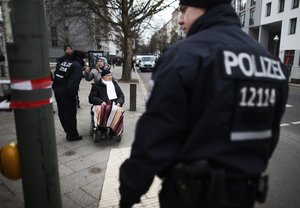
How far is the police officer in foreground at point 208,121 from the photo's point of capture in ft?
4.30

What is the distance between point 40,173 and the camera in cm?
209

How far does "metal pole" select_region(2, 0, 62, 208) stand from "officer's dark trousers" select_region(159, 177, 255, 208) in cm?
103

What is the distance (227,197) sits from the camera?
142 cm

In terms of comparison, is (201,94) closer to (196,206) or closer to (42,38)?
(196,206)

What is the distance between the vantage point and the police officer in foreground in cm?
131

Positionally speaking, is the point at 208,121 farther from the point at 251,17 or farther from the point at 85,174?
the point at 251,17

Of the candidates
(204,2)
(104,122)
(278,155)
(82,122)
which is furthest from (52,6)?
(204,2)

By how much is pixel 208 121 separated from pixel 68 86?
4.23m

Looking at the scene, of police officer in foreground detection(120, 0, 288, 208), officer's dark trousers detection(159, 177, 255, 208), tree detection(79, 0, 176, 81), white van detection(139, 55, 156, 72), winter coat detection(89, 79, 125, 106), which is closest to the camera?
police officer in foreground detection(120, 0, 288, 208)

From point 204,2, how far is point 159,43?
224 feet

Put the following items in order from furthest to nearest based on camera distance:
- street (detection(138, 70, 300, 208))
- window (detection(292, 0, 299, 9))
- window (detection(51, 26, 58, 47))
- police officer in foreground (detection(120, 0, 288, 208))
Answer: window (detection(51, 26, 58, 47)) < window (detection(292, 0, 299, 9)) < street (detection(138, 70, 300, 208)) < police officer in foreground (detection(120, 0, 288, 208))

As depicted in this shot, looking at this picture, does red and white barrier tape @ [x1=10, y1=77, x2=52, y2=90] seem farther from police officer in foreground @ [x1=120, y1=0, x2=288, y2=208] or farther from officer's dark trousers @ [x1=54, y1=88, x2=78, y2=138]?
officer's dark trousers @ [x1=54, y1=88, x2=78, y2=138]

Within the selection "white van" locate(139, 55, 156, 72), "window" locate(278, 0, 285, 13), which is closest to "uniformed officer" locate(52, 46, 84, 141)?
"white van" locate(139, 55, 156, 72)

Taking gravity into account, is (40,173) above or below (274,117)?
below
